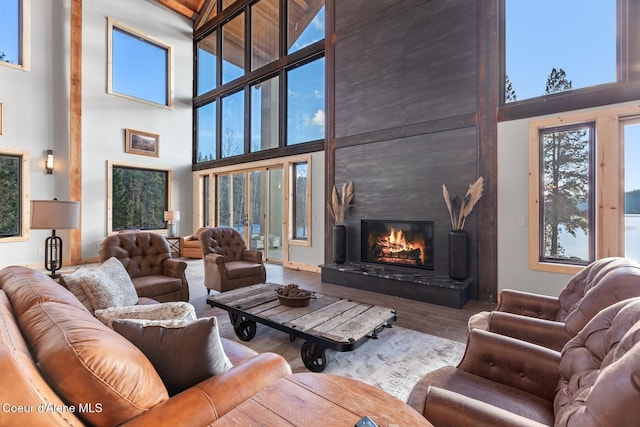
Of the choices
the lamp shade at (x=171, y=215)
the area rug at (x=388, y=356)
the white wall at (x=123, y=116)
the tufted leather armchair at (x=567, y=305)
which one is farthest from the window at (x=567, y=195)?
the white wall at (x=123, y=116)

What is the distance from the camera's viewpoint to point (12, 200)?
5789mm

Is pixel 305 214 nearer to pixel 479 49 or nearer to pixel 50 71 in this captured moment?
pixel 479 49

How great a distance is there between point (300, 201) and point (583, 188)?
14.9 ft

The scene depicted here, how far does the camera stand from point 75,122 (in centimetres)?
645

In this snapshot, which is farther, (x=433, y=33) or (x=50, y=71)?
(x=50, y=71)

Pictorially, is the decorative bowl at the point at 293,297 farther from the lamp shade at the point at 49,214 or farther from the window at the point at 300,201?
the window at the point at 300,201

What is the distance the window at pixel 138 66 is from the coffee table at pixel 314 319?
23.4 ft

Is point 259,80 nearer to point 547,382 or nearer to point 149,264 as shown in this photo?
point 149,264

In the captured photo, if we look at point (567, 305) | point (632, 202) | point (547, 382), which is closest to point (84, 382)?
point (547, 382)

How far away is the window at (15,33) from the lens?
5742 mm

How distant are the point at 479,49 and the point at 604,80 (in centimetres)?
148

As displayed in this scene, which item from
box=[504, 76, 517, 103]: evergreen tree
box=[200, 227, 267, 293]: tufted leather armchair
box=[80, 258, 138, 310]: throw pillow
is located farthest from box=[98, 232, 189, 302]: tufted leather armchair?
box=[504, 76, 517, 103]: evergreen tree

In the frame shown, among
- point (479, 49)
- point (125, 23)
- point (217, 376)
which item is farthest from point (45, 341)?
point (125, 23)

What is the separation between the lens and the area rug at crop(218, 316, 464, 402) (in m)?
2.14
